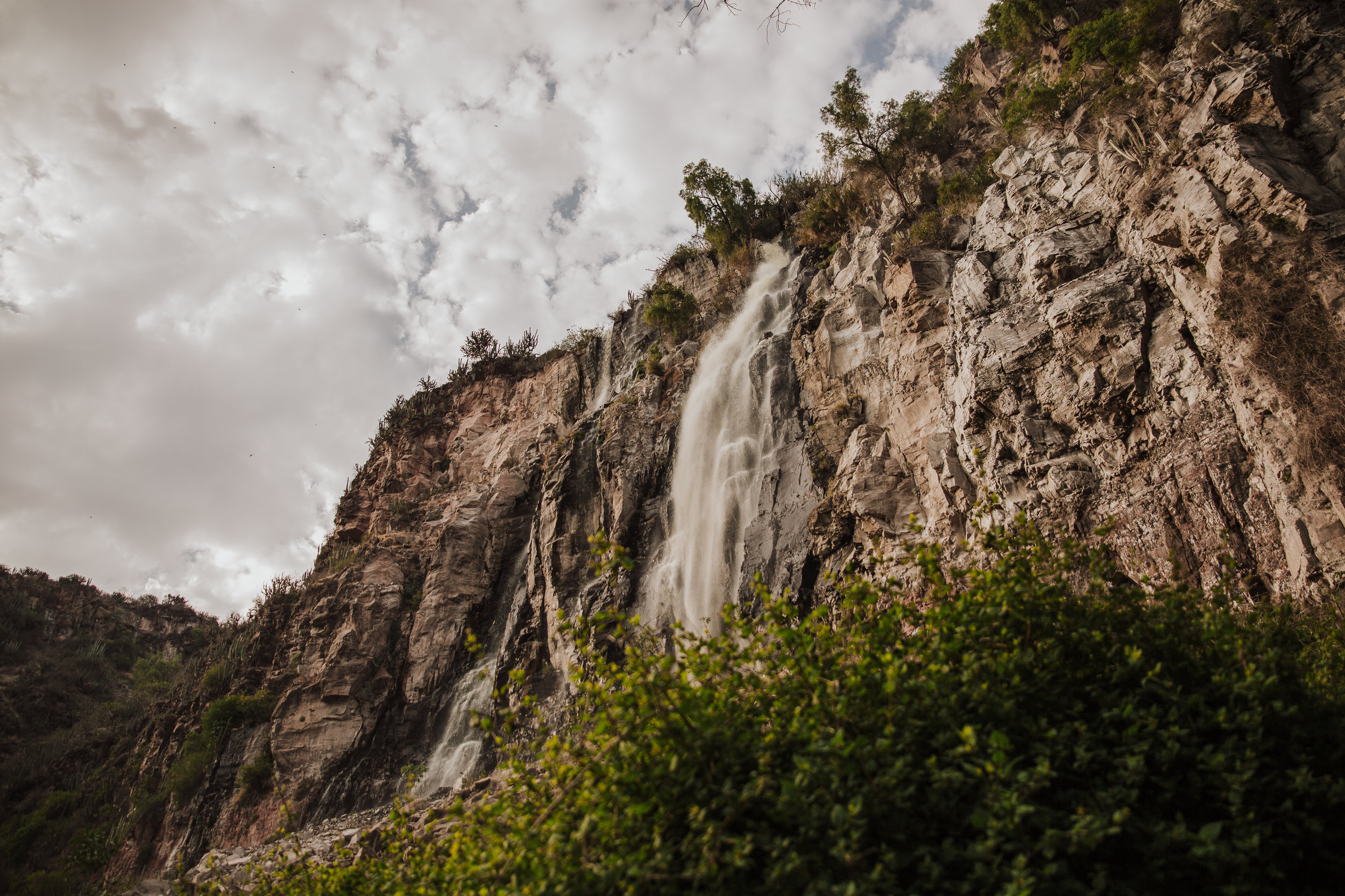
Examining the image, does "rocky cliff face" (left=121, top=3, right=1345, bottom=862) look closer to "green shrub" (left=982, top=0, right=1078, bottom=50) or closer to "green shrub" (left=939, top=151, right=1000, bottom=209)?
"green shrub" (left=939, top=151, right=1000, bottom=209)

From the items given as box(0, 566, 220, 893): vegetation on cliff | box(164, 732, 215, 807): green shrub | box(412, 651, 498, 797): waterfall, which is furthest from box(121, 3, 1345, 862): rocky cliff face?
box(0, 566, 220, 893): vegetation on cliff

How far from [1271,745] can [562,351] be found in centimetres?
4078

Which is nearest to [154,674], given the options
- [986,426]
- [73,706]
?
[73,706]

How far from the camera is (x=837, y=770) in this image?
3.96 metres

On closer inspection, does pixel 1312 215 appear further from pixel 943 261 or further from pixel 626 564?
pixel 626 564

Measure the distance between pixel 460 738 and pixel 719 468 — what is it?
560 inches

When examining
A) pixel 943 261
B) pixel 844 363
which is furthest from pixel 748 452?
pixel 943 261

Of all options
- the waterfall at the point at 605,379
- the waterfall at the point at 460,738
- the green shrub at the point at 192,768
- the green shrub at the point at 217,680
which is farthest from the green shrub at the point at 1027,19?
the green shrub at the point at 217,680

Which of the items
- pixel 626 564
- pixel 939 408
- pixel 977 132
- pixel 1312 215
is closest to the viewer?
pixel 626 564

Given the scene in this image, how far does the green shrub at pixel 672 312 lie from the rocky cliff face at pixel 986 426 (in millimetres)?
791

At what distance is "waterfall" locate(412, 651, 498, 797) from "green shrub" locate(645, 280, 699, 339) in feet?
57.7

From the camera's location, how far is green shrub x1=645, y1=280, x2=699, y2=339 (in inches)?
1293

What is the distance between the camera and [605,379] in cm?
3659

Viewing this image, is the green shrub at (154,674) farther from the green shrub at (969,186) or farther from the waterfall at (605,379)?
the green shrub at (969,186)
